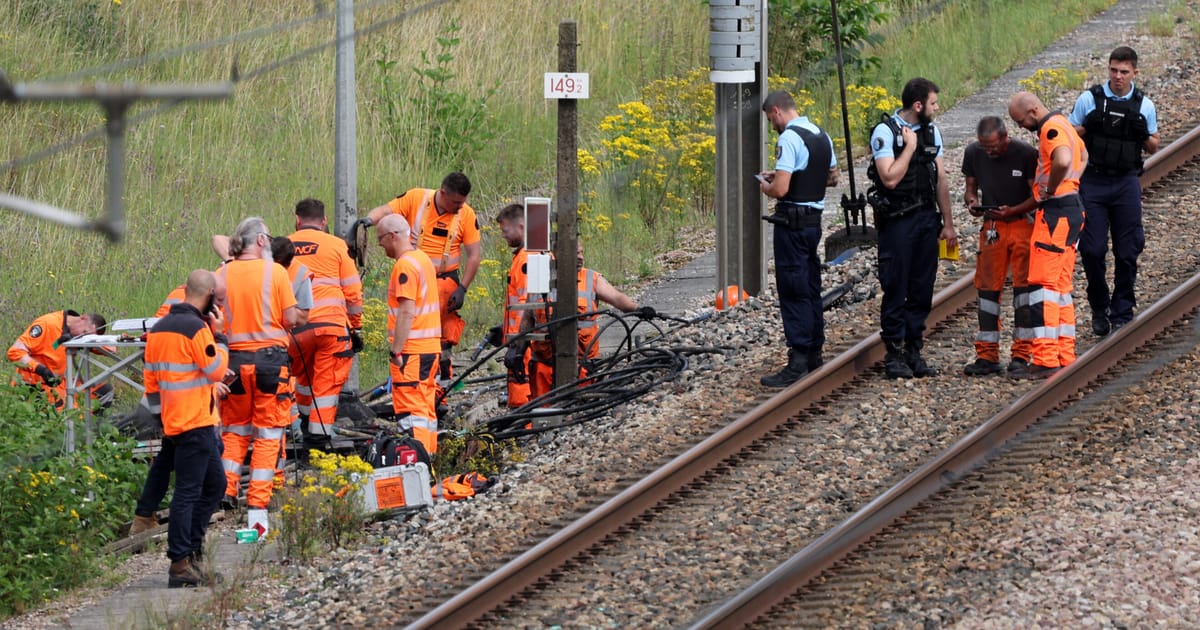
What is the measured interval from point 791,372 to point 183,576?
413 cm

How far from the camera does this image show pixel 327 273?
1195 cm

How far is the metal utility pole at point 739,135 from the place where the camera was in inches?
528

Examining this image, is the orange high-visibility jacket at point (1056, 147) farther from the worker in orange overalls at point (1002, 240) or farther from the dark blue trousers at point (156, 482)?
the dark blue trousers at point (156, 482)

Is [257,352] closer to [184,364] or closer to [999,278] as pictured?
[184,364]

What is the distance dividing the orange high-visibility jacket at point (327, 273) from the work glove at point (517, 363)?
1.24m

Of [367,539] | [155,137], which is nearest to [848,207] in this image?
[367,539]

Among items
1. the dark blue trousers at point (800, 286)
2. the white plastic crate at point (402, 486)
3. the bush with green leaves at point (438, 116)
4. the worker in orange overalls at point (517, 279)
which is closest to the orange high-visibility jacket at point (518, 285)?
the worker in orange overalls at point (517, 279)

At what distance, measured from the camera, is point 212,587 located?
883 cm

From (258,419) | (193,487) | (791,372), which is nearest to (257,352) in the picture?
(258,419)

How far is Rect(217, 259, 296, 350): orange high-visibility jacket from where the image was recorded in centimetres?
1066

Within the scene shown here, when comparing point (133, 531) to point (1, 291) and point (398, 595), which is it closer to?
point (398, 595)

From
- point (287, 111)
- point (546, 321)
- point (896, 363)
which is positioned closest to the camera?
point (896, 363)

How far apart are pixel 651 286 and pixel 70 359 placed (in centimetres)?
617

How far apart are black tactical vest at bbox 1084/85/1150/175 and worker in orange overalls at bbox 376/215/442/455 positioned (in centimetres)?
460
